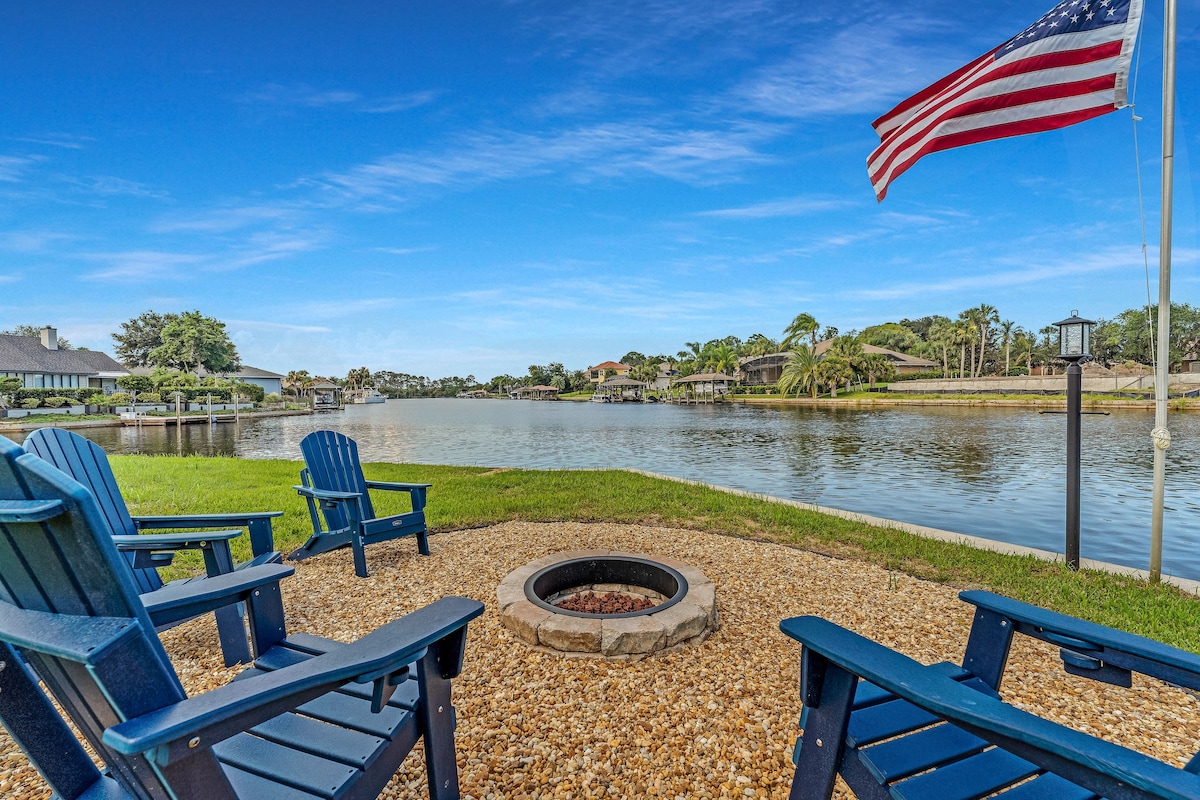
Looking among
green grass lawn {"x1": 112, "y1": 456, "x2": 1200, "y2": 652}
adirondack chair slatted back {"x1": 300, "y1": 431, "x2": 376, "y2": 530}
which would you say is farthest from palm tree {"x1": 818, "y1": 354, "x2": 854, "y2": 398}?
adirondack chair slatted back {"x1": 300, "y1": 431, "x2": 376, "y2": 530}

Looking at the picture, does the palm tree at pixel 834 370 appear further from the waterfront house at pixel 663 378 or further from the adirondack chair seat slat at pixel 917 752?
the adirondack chair seat slat at pixel 917 752

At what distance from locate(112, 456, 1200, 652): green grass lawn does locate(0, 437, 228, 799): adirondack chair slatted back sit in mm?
4039

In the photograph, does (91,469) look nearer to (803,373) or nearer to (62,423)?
(62,423)

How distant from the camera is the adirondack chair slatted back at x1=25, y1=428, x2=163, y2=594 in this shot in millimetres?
2670

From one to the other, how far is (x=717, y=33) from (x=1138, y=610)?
11683 millimetres

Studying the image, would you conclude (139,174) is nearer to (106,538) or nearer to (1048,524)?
(106,538)

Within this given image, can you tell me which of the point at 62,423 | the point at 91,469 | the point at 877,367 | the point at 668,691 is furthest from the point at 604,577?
the point at 877,367

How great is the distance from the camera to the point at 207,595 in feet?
5.54

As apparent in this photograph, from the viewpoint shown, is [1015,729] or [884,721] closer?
[1015,729]

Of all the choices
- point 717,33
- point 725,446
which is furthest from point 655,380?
point 717,33

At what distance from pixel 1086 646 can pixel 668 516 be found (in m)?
4.54

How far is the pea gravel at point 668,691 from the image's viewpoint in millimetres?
1926

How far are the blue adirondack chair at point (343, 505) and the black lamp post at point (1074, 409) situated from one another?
5.55 m

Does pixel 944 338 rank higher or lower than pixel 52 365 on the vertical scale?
higher
